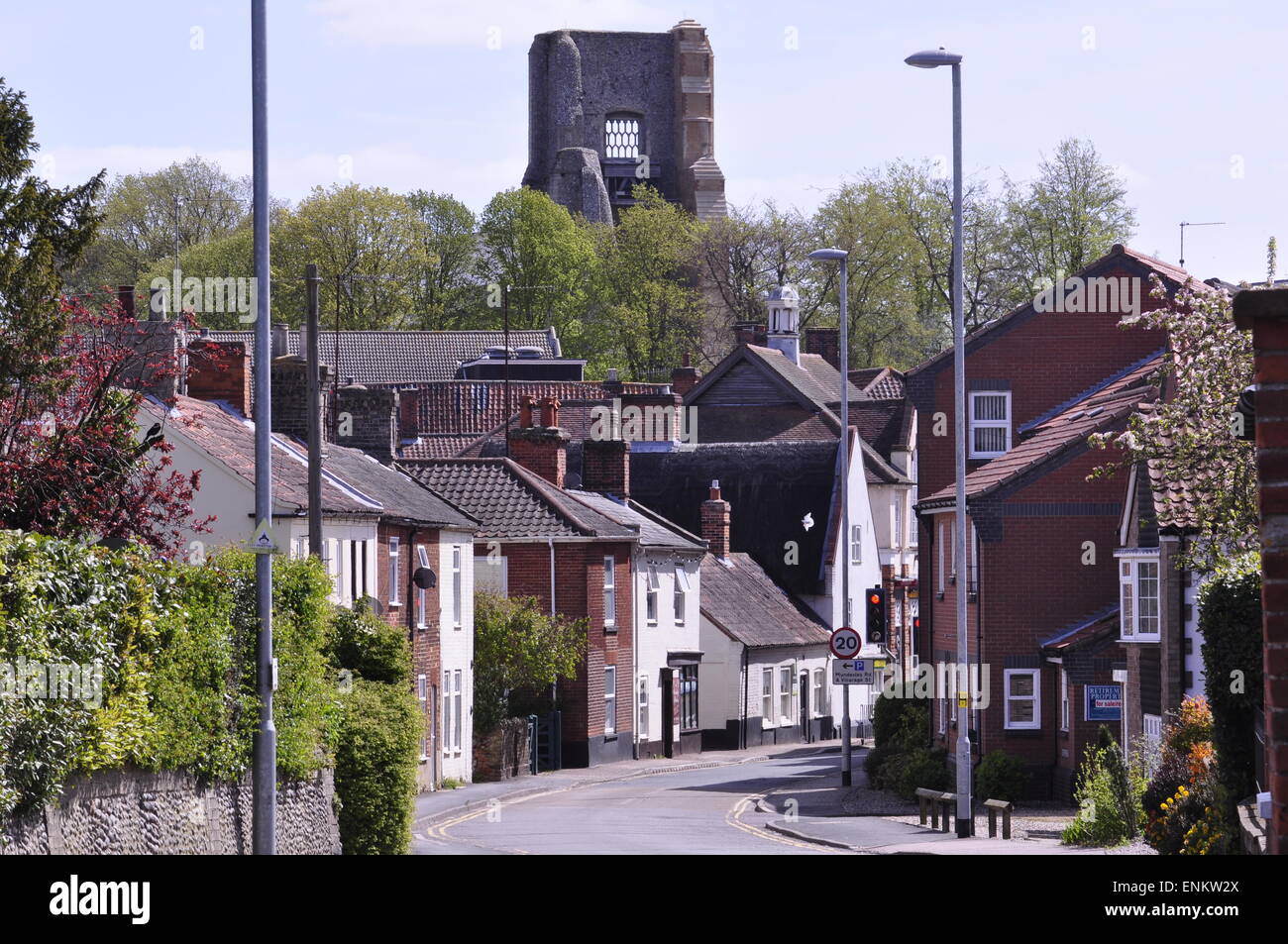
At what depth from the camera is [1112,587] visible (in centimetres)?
3647

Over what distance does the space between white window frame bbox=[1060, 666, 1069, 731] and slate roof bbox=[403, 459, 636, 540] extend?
46.7ft

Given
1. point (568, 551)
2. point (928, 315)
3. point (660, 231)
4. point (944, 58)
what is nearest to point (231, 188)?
point (660, 231)

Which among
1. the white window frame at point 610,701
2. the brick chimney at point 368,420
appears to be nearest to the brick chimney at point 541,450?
the white window frame at point 610,701

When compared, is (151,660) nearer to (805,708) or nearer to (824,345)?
(805,708)

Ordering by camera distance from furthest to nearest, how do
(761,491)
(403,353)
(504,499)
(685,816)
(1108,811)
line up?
(403,353)
(761,491)
(504,499)
(685,816)
(1108,811)

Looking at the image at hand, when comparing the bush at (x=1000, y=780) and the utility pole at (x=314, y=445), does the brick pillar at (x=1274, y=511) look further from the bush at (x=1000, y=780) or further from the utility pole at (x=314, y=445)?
the bush at (x=1000, y=780)

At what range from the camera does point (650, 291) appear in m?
98.9

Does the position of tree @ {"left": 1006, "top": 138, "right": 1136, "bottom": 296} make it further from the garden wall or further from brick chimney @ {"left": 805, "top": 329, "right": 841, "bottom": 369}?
the garden wall

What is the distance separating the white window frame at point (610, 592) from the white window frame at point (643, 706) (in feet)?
9.86

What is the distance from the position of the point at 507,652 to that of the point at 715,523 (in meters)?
18.4

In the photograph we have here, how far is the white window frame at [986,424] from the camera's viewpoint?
137 ft

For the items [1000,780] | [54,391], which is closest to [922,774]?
[1000,780]
